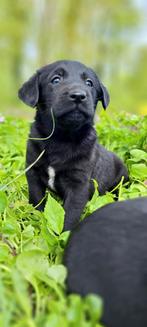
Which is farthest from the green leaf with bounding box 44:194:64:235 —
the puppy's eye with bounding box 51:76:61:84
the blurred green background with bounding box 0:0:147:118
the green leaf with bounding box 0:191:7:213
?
the blurred green background with bounding box 0:0:147:118

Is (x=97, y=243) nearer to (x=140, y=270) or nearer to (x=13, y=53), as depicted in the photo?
(x=140, y=270)

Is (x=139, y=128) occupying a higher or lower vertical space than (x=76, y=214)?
higher

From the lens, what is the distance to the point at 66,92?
121 inches

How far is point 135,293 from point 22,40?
2571 centimetres

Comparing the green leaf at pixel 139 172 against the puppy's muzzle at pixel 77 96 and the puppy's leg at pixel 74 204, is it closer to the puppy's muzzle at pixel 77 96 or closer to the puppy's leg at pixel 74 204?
the puppy's leg at pixel 74 204

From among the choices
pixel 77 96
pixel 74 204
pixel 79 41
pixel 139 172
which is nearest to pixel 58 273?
pixel 74 204

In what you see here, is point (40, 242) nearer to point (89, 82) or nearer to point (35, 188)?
point (35, 188)

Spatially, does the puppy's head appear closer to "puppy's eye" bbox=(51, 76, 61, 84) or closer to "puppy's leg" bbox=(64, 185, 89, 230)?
"puppy's eye" bbox=(51, 76, 61, 84)

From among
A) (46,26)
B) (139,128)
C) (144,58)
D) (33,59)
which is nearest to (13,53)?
(33,59)

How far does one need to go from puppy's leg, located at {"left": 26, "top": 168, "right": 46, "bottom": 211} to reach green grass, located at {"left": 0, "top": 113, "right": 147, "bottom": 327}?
0.28ft

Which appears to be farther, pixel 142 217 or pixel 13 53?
pixel 13 53

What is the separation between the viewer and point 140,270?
1766 millimetres

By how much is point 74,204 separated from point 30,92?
73 centimetres

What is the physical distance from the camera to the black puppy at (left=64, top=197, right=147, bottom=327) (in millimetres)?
1704
